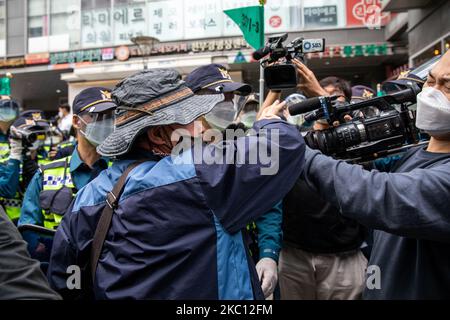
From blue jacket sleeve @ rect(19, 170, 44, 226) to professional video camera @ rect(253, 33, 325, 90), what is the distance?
1723 millimetres

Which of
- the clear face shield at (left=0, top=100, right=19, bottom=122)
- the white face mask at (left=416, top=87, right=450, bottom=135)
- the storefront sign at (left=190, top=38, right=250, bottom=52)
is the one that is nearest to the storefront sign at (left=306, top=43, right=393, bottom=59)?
the storefront sign at (left=190, top=38, right=250, bottom=52)

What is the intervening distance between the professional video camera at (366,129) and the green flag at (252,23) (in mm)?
1258

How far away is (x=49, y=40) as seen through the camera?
49.5 feet

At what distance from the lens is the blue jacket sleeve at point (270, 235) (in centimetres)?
224

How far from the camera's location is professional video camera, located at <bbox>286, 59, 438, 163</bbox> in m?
1.59

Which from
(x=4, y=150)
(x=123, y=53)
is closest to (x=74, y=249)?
(x=4, y=150)

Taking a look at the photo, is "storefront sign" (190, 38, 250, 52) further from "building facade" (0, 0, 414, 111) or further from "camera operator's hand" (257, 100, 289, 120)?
"camera operator's hand" (257, 100, 289, 120)

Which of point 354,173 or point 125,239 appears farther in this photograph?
point 354,173

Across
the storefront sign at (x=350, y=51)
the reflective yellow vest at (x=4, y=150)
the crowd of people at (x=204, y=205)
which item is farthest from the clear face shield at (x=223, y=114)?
the storefront sign at (x=350, y=51)

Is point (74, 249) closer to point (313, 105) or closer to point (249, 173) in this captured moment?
point (249, 173)

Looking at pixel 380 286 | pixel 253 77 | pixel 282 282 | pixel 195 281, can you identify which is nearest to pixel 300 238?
pixel 282 282

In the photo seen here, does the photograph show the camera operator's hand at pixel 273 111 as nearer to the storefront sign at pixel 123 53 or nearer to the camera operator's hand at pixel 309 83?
the camera operator's hand at pixel 309 83

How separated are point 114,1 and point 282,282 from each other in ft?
45.7

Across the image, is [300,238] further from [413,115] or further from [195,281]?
[195,281]
